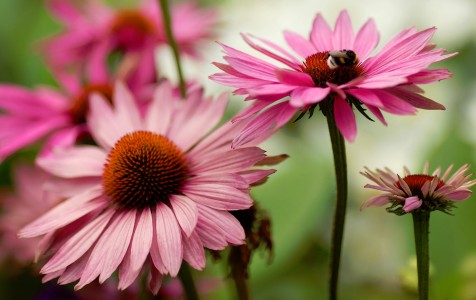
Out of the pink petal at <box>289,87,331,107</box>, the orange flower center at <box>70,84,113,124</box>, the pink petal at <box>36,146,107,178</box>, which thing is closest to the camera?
the pink petal at <box>289,87,331,107</box>

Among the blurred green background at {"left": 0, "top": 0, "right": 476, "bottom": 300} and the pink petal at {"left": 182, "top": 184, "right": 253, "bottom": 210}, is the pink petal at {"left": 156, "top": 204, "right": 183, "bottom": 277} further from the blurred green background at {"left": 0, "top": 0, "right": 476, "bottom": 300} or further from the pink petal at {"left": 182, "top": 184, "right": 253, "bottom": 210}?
the blurred green background at {"left": 0, "top": 0, "right": 476, "bottom": 300}

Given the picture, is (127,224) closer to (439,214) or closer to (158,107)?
(158,107)

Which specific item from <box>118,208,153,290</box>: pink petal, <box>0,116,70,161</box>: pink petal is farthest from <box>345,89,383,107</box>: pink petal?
<box>0,116,70,161</box>: pink petal

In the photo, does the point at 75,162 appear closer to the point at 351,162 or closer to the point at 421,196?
the point at 421,196

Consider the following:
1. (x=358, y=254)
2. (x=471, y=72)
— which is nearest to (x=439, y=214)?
(x=358, y=254)

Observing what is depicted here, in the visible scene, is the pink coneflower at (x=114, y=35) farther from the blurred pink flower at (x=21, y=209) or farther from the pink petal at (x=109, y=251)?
the pink petal at (x=109, y=251)

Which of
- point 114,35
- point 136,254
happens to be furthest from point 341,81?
point 114,35
